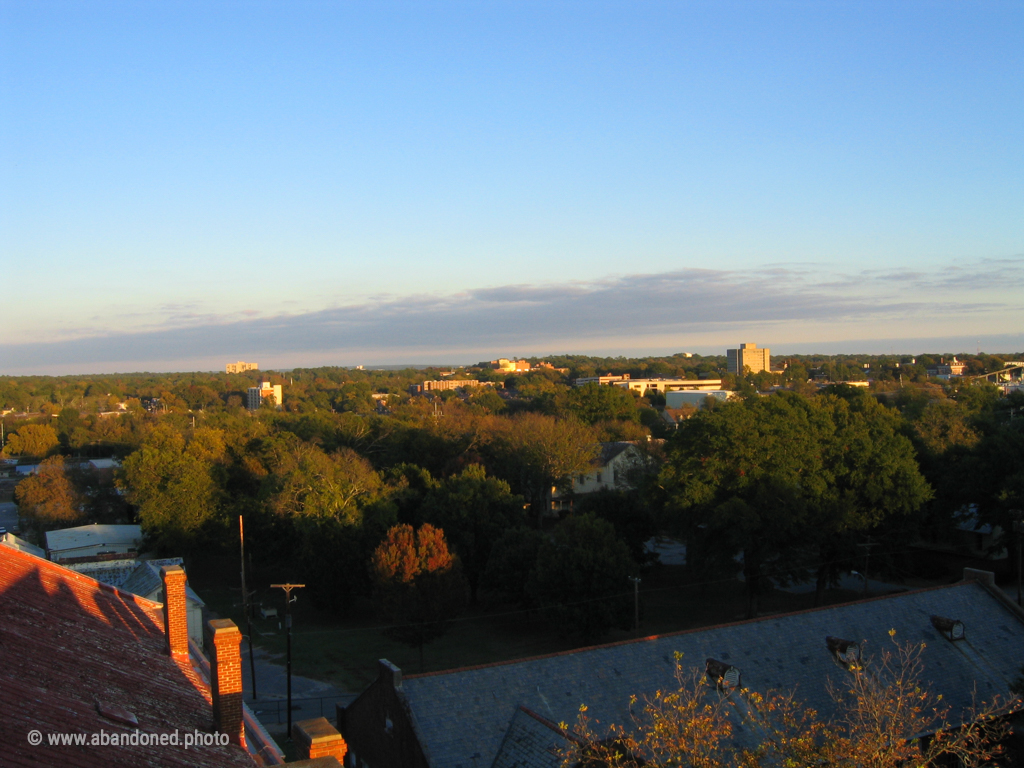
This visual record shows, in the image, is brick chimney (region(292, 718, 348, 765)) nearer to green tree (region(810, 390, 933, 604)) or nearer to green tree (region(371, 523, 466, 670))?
green tree (region(371, 523, 466, 670))

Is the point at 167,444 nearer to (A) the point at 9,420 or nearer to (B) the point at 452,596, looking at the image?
(B) the point at 452,596

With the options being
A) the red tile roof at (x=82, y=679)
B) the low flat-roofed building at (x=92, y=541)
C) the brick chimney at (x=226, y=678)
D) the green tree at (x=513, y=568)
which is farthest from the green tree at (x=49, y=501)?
the brick chimney at (x=226, y=678)

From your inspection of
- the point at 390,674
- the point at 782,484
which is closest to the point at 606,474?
the point at 782,484

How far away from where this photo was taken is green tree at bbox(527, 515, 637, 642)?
30.1 m

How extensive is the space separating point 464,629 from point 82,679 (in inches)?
1028

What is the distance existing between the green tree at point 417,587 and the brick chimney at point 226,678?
20.1m

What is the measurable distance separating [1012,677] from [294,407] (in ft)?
416

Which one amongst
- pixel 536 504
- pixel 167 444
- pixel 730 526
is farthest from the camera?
pixel 536 504

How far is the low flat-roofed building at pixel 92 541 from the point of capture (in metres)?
39.7

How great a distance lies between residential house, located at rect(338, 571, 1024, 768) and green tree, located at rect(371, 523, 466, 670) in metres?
10.6

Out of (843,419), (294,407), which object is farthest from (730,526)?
(294,407)

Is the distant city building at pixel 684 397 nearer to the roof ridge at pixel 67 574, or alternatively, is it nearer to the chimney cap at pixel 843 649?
the chimney cap at pixel 843 649

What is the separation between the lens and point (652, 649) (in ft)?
58.0

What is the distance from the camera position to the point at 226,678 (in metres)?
9.73
